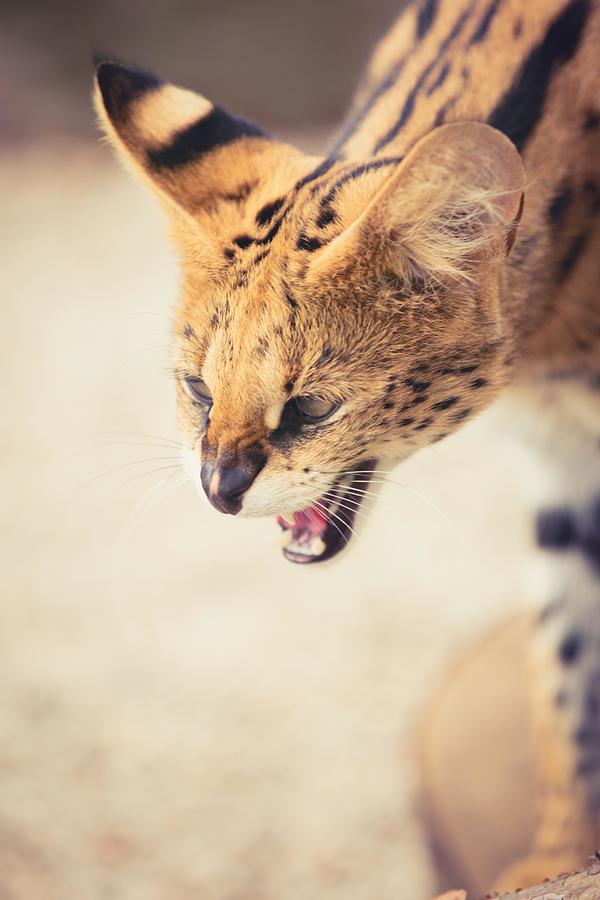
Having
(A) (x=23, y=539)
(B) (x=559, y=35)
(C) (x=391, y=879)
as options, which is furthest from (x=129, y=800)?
(B) (x=559, y=35)

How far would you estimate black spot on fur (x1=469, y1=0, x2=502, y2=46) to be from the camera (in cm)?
158

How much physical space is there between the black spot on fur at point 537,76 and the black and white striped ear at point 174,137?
377mm

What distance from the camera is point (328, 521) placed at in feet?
4.69

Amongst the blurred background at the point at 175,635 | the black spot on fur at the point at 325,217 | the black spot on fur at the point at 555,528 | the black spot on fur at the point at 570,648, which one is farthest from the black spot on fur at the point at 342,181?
the black spot on fur at the point at 570,648

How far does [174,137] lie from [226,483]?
55cm

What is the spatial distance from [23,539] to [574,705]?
2055 millimetres

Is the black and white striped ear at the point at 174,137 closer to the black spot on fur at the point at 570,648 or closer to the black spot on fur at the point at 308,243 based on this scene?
the black spot on fur at the point at 308,243

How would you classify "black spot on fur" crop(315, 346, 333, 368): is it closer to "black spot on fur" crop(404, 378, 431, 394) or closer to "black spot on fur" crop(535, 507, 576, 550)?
"black spot on fur" crop(404, 378, 431, 394)

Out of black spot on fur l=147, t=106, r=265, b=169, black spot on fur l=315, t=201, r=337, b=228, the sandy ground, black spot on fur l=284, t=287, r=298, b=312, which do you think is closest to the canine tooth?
black spot on fur l=284, t=287, r=298, b=312

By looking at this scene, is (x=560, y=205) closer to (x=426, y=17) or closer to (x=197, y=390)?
(x=426, y=17)

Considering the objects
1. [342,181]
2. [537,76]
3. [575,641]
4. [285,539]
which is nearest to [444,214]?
[342,181]

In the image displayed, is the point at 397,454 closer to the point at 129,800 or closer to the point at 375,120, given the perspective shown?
the point at 375,120

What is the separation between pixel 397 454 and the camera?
4.79 feet

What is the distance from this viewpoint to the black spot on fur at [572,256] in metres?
1.65
